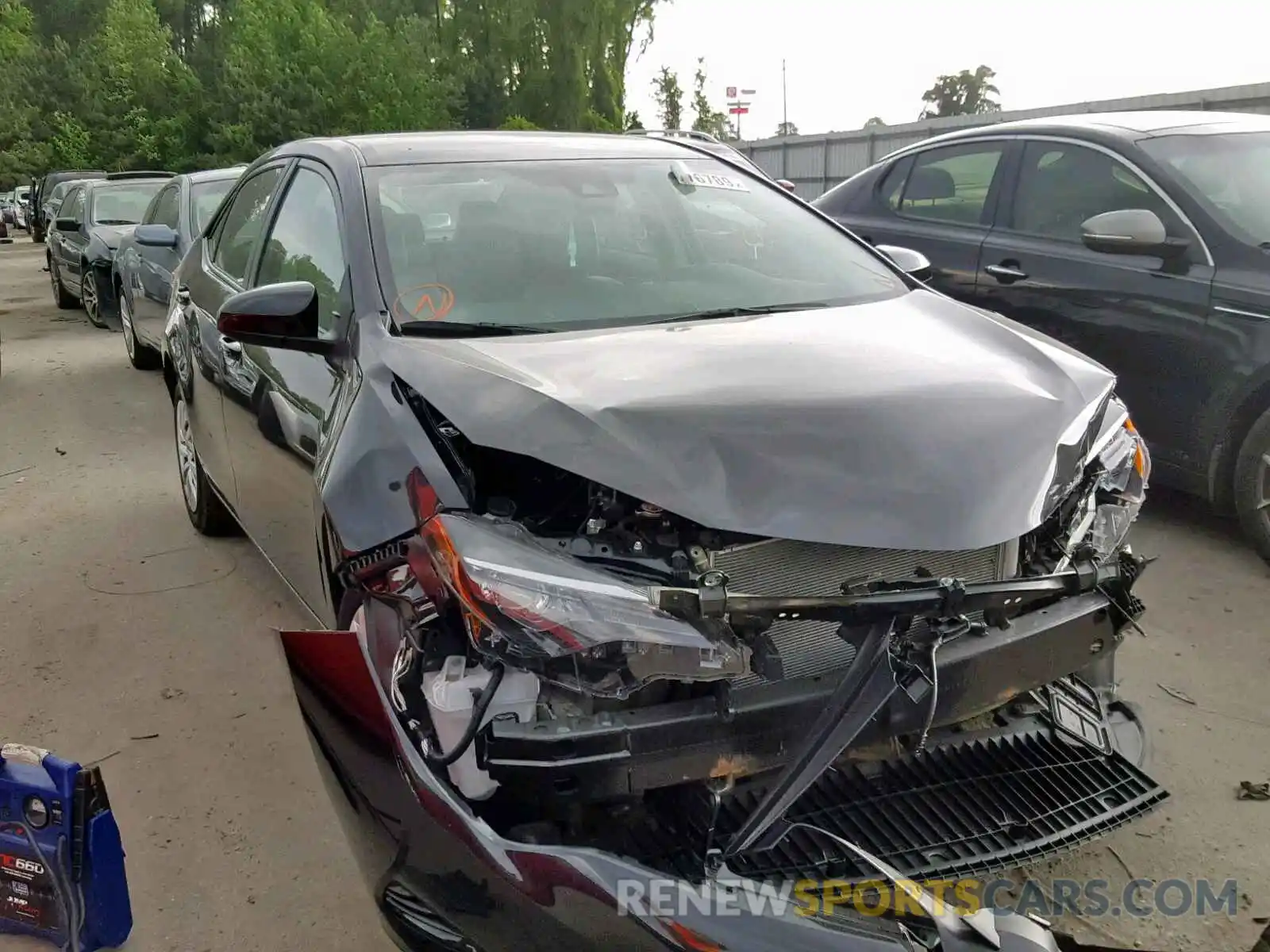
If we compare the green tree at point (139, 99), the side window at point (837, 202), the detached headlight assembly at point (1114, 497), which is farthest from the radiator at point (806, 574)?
the green tree at point (139, 99)

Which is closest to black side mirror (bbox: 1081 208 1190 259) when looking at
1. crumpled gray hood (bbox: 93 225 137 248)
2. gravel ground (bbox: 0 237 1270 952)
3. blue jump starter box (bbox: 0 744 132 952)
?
gravel ground (bbox: 0 237 1270 952)

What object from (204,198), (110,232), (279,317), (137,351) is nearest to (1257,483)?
(279,317)

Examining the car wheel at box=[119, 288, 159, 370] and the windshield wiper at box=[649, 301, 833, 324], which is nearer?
the windshield wiper at box=[649, 301, 833, 324]

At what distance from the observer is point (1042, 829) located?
2.16 m

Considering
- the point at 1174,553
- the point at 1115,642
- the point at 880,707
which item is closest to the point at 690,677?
the point at 880,707

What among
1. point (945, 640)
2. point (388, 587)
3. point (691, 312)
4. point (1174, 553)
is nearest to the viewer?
point (945, 640)

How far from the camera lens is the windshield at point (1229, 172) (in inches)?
177

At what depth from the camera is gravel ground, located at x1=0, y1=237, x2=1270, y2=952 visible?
2.62 metres

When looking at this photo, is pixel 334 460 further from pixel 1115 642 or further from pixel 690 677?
pixel 1115 642

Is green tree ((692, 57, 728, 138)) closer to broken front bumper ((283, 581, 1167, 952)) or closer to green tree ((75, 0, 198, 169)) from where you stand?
green tree ((75, 0, 198, 169))

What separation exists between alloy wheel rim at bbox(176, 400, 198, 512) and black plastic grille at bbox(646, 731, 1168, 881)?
3622 mm

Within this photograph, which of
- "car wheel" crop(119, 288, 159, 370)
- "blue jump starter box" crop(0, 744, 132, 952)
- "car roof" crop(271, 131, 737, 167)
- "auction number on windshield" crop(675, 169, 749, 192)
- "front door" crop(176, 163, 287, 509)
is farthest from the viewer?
"car wheel" crop(119, 288, 159, 370)

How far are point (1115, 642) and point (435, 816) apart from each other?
1.43 m

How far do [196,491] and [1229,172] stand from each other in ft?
15.3
